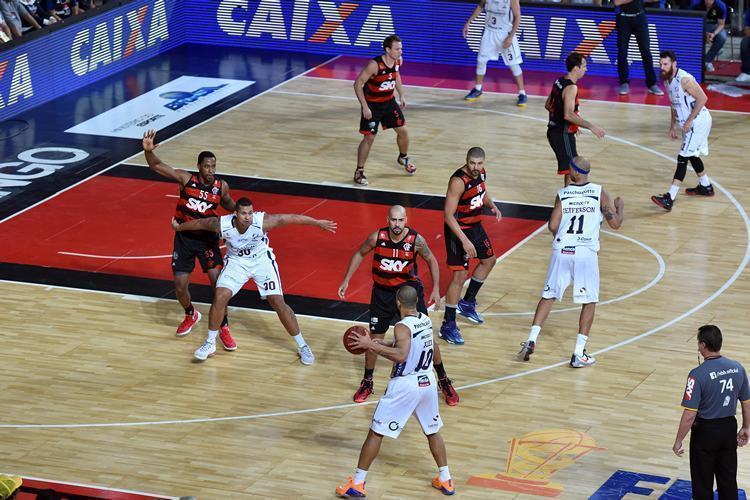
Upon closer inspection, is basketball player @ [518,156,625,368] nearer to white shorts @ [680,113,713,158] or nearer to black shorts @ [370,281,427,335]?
black shorts @ [370,281,427,335]

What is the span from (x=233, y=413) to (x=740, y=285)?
260 inches

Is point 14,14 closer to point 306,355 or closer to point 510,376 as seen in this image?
point 306,355

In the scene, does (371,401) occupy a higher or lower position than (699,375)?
lower

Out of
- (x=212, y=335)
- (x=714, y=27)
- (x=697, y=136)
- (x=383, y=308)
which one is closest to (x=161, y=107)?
(x=697, y=136)

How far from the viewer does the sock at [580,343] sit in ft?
48.1

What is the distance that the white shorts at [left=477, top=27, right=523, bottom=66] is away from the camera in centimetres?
2409

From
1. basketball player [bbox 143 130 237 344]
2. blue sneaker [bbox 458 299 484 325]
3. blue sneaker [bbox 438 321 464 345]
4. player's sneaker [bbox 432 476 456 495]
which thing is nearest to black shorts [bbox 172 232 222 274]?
basketball player [bbox 143 130 237 344]

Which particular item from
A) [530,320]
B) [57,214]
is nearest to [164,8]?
[57,214]

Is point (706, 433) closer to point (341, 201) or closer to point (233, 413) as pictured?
point (233, 413)

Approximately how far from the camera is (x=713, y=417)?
36.4 ft

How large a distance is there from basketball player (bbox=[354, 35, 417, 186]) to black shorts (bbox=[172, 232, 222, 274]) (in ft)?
15.6

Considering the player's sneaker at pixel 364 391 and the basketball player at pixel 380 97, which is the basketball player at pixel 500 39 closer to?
the basketball player at pixel 380 97

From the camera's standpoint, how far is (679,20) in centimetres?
2506

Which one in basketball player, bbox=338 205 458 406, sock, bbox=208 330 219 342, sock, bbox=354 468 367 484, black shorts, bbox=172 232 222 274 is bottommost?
sock, bbox=208 330 219 342
